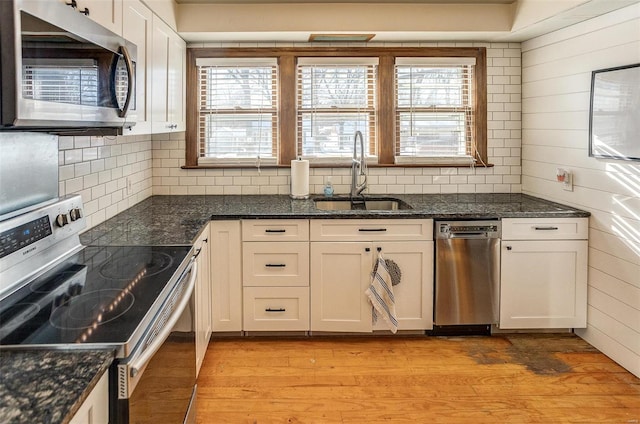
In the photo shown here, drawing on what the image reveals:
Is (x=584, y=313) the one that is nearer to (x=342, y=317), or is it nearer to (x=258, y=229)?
(x=342, y=317)

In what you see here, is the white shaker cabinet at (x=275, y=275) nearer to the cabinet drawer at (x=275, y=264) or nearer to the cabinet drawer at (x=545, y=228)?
the cabinet drawer at (x=275, y=264)

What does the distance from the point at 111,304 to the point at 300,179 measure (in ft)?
7.76

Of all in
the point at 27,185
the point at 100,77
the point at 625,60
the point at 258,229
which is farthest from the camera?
the point at 258,229

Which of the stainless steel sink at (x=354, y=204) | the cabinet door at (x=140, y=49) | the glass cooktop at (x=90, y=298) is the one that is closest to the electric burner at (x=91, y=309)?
the glass cooktop at (x=90, y=298)

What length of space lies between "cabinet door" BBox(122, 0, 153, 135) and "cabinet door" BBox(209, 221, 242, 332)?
82 centimetres

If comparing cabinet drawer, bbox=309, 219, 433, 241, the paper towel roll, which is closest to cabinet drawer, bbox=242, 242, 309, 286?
cabinet drawer, bbox=309, 219, 433, 241

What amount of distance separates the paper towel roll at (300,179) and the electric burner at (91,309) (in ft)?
7.33

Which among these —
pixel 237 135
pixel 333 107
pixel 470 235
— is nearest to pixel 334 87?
pixel 333 107

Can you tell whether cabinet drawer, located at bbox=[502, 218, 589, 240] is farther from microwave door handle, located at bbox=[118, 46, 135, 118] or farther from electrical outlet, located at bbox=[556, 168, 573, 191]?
microwave door handle, located at bbox=[118, 46, 135, 118]

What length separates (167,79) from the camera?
3250 millimetres

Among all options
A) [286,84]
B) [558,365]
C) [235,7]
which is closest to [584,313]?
[558,365]

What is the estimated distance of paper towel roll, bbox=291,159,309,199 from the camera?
3.84 meters

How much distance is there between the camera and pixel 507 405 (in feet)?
8.57

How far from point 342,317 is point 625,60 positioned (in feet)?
7.34
